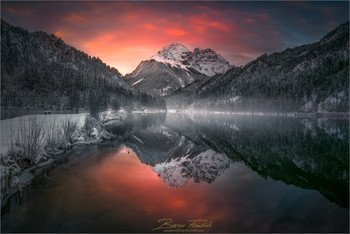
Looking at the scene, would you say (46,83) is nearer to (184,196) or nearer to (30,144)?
(30,144)

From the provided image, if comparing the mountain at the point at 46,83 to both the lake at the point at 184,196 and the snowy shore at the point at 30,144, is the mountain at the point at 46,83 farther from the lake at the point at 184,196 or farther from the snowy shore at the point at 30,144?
the lake at the point at 184,196

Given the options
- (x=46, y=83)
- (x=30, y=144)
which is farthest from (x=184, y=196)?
(x=46, y=83)

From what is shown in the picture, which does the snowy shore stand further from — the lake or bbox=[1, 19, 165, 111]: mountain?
bbox=[1, 19, 165, 111]: mountain

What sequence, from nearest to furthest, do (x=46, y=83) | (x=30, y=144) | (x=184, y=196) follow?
(x=184, y=196) → (x=30, y=144) → (x=46, y=83)

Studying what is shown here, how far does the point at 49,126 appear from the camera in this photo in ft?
83.9

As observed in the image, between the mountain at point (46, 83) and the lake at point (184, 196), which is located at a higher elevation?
the mountain at point (46, 83)

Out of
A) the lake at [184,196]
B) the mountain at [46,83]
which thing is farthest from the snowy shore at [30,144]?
the mountain at [46,83]

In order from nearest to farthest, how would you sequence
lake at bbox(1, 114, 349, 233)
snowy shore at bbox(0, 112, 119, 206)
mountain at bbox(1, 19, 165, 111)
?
lake at bbox(1, 114, 349, 233), snowy shore at bbox(0, 112, 119, 206), mountain at bbox(1, 19, 165, 111)

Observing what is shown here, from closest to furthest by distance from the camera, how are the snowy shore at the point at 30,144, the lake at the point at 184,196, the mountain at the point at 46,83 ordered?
the lake at the point at 184,196, the snowy shore at the point at 30,144, the mountain at the point at 46,83

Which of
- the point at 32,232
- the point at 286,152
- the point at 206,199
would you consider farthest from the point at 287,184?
the point at 32,232

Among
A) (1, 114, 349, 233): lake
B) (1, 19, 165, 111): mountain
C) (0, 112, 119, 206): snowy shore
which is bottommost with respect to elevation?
(1, 114, 349, 233): lake

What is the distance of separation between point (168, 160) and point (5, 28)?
164 metres

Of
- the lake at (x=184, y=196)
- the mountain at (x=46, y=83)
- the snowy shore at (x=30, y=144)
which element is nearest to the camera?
the lake at (x=184, y=196)

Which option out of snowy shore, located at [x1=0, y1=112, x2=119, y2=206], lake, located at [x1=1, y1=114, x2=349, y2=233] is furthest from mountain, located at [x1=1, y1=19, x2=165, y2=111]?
lake, located at [x1=1, y1=114, x2=349, y2=233]
